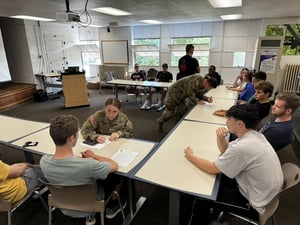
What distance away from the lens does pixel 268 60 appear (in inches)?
229

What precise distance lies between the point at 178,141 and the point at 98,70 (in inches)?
307

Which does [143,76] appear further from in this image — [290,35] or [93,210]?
[93,210]

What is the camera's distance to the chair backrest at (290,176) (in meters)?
1.29

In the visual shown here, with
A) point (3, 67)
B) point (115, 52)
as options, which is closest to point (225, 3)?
point (115, 52)

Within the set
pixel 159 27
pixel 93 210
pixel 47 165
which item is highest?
pixel 159 27

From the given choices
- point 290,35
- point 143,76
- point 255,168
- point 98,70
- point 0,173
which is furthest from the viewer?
point 98,70

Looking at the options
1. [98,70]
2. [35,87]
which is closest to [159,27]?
[98,70]

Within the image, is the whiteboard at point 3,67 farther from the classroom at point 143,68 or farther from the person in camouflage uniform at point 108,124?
the person in camouflage uniform at point 108,124

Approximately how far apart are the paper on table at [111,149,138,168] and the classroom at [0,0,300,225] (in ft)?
0.15

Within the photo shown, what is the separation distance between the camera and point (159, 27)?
7738 millimetres

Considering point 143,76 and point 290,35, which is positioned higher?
point 290,35

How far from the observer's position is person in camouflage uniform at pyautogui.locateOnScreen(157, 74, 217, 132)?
3.21m

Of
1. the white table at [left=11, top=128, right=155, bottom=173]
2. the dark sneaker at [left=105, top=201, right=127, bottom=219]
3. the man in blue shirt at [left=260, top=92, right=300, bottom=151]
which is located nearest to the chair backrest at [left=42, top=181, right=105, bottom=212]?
the white table at [left=11, top=128, right=155, bottom=173]

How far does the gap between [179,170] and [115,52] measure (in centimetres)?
800
